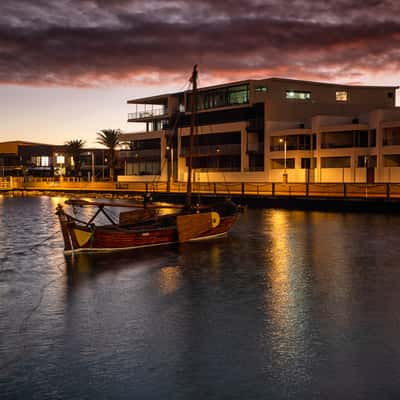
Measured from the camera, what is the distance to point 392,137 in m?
77.4

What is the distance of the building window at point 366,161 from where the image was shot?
7881 centimetres

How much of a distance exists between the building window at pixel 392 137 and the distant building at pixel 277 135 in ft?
0.41

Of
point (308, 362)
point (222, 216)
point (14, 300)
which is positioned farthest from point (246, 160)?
point (308, 362)

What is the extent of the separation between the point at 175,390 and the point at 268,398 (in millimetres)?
1908

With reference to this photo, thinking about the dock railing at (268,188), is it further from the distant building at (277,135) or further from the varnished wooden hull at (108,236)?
the varnished wooden hull at (108,236)

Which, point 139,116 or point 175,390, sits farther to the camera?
point 139,116

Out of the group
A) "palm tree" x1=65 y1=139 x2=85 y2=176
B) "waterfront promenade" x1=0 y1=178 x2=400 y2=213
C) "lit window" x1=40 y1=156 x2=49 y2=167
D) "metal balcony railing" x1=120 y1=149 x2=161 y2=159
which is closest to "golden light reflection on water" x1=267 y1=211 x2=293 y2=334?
"waterfront promenade" x1=0 y1=178 x2=400 y2=213

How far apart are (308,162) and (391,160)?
41.1 ft

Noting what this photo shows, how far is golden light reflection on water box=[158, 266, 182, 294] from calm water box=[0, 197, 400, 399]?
0.15 feet

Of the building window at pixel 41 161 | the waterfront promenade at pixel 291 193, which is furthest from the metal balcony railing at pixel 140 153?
the building window at pixel 41 161

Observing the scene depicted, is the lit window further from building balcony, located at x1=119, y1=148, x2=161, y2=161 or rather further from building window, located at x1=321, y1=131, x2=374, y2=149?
building window, located at x1=321, y1=131, x2=374, y2=149

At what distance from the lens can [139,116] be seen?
122m

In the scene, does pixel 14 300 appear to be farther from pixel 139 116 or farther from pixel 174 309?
pixel 139 116

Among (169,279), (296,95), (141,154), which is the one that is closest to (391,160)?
(296,95)
